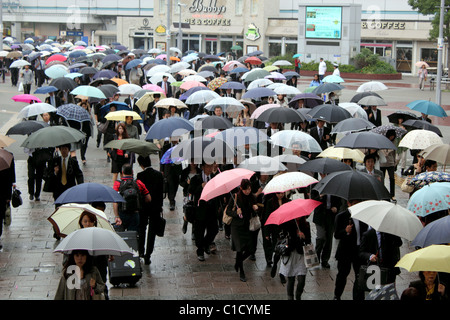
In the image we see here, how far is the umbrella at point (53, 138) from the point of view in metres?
11.6

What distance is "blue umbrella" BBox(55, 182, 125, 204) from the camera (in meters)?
8.97

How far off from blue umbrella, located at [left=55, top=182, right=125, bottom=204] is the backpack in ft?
2.47

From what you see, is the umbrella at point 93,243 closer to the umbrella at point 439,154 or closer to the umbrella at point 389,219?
the umbrella at point 389,219

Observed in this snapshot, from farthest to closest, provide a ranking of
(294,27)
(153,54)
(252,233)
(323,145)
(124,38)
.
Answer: (124,38) → (294,27) → (153,54) → (323,145) → (252,233)

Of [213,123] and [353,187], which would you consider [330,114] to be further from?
[353,187]

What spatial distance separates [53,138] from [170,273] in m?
3.11

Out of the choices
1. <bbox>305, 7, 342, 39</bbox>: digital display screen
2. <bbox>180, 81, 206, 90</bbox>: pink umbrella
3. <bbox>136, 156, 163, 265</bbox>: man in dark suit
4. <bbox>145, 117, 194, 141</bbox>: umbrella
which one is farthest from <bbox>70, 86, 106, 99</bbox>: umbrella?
<bbox>305, 7, 342, 39</bbox>: digital display screen

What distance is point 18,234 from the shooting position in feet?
39.7

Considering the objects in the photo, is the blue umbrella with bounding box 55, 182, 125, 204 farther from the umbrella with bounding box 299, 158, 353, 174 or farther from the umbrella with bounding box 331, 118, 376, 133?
the umbrella with bounding box 331, 118, 376, 133

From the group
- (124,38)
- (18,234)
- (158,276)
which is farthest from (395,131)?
(124,38)

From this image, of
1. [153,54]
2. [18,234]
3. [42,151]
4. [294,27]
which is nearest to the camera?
[18,234]

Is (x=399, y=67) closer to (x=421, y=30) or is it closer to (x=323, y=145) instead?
(x=421, y=30)

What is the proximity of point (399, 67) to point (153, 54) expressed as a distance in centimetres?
2068

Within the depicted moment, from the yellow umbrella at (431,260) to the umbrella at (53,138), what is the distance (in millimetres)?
6624
